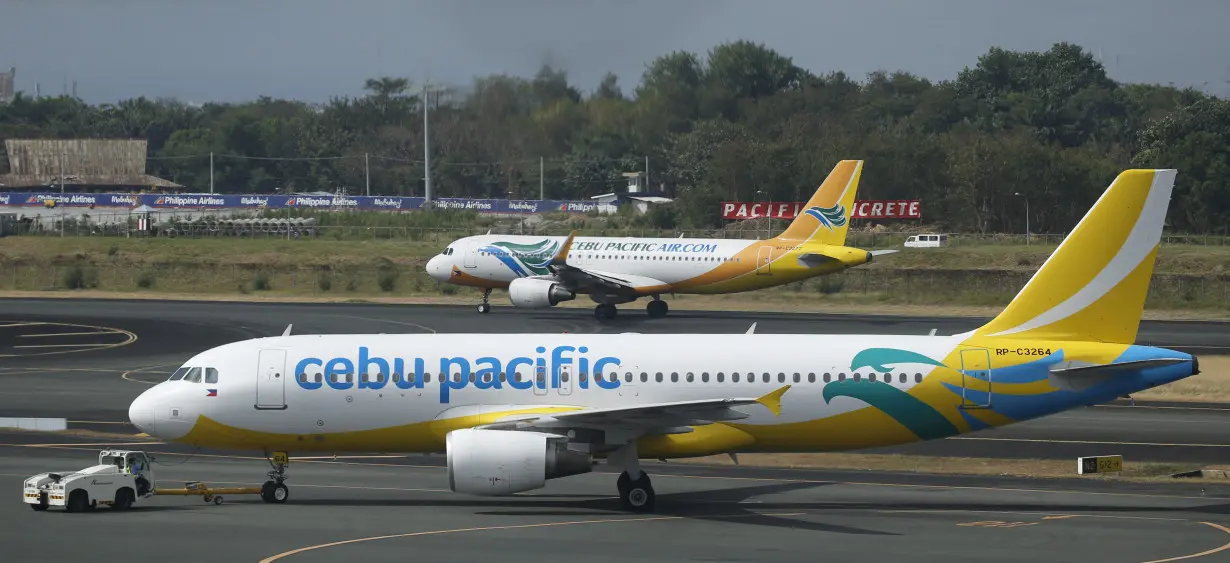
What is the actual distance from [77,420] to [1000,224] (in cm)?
9776

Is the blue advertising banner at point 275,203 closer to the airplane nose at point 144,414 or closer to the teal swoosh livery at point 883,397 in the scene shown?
the airplane nose at point 144,414

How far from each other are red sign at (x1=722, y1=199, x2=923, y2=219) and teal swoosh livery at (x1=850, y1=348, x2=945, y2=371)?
291 ft

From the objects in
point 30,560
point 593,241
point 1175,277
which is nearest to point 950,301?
point 1175,277

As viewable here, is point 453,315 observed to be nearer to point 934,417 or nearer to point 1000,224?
point 934,417

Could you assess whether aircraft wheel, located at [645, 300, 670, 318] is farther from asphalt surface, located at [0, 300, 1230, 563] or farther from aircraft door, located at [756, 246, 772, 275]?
asphalt surface, located at [0, 300, 1230, 563]

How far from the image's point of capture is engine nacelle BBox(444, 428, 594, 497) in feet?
97.0

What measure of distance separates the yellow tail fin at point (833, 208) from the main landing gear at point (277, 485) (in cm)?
4451

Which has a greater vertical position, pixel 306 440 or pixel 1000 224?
pixel 1000 224

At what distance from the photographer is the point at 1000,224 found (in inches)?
5007

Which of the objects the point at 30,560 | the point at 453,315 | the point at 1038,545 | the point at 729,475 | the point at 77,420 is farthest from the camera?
the point at 453,315

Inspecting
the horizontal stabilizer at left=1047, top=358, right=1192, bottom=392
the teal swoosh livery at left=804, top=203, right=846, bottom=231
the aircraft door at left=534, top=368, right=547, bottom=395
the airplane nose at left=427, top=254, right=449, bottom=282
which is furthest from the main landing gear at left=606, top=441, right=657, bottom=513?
the airplane nose at left=427, top=254, right=449, bottom=282

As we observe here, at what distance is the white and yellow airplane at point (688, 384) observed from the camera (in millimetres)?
→ 31703

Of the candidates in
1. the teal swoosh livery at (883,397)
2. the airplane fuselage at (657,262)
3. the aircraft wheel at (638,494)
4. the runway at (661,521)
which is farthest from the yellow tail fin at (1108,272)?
the airplane fuselage at (657,262)

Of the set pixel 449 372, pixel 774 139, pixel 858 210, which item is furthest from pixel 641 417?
pixel 774 139
